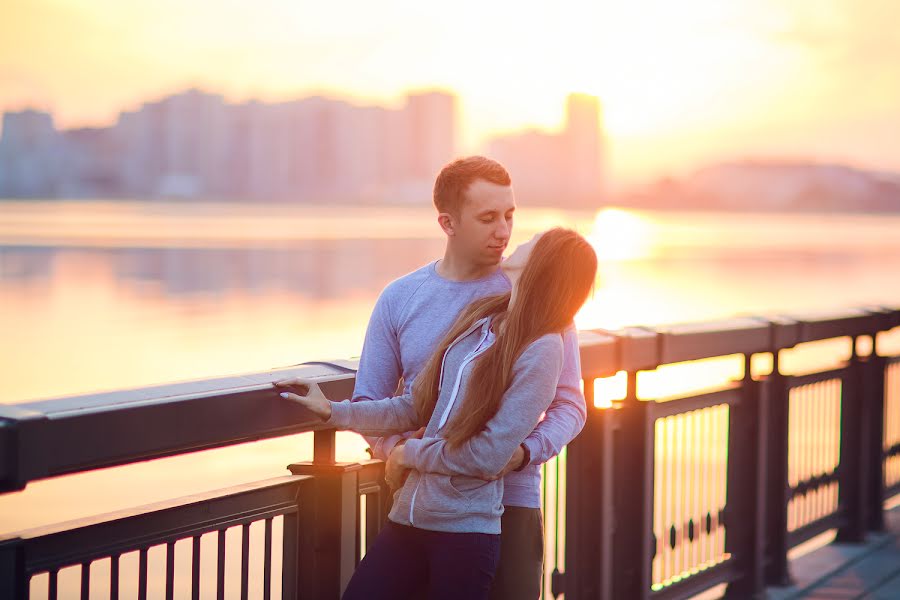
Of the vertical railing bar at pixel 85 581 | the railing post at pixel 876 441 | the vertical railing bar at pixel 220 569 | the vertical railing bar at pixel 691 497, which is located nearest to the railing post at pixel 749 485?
the vertical railing bar at pixel 691 497

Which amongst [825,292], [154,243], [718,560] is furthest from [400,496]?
[154,243]

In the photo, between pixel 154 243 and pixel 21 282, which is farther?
pixel 154 243

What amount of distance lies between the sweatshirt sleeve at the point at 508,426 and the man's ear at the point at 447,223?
0.41 m

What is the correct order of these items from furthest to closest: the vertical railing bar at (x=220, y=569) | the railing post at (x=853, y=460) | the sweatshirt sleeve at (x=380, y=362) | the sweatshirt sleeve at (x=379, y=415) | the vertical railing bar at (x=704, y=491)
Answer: the railing post at (x=853, y=460), the vertical railing bar at (x=704, y=491), the sweatshirt sleeve at (x=380, y=362), the sweatshirt sleeve at (x=379, y=415), the vertical railing bar at (x=220, y=569)

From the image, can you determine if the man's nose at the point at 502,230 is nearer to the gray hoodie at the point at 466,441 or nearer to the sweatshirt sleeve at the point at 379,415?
the gray hoodie at the point at 466,441

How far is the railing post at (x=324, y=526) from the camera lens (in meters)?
3.39

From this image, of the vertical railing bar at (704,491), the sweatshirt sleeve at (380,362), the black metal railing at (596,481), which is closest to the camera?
the black metal railing at (596,481)

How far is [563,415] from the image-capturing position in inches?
125

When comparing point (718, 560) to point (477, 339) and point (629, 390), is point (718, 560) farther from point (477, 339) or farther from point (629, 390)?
point (477, 339)

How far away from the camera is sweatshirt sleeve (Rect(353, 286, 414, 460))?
10.7 ft

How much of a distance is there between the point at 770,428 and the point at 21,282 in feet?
109

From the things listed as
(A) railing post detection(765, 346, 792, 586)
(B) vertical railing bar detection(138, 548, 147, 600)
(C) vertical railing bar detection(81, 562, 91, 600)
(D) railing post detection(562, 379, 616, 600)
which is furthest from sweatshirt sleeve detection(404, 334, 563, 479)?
(A) railing post detection(765, 346, 792, 586)

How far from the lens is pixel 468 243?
10.5ft

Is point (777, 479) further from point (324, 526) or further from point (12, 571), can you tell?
point (12, 571)
